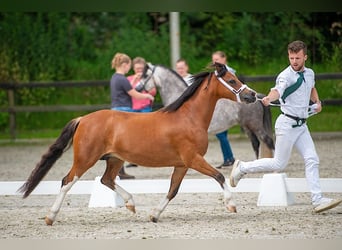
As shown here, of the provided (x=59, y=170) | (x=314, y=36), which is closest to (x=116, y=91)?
(x=59, y=170)

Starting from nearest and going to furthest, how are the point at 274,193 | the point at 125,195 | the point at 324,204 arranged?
the point at 324,204, the point at 125,195, the point at 274,193

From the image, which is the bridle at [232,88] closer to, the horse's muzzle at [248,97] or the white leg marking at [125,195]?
the horse's muzzle at [248,97]

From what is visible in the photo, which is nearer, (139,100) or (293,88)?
(293,88)

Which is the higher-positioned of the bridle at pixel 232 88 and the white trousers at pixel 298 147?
the bridle at pixel 232 88

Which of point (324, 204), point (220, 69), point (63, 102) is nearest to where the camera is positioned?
point (324, 204)

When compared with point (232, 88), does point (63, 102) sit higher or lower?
lower

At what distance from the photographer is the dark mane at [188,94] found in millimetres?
8234

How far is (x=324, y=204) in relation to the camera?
799 cm

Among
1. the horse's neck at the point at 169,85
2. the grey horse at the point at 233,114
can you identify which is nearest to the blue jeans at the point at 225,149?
the grey horse at the point at 233,114

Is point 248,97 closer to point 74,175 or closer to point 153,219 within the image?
point 153,219

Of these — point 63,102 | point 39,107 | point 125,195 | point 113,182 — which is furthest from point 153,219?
point 63,102

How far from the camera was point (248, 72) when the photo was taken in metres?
20.2

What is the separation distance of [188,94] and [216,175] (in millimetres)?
895

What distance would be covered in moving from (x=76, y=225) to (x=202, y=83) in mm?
1847
